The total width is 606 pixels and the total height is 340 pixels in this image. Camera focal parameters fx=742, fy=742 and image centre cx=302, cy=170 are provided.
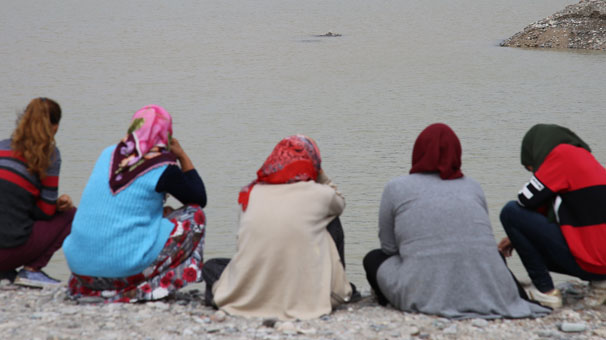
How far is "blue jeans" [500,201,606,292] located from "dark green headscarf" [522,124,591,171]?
0.25 metres

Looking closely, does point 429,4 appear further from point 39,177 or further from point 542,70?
point 39,177

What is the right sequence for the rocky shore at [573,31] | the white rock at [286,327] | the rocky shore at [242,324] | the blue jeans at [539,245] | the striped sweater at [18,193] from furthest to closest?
1. the rocky shore at [573,31]
2. the striped sweater at [18,193]
3. the blue jeans at [539,245]
4. the white rock at [286,327]
5. the rocky shore at [242,324]

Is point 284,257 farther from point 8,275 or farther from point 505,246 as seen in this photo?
point 8,275

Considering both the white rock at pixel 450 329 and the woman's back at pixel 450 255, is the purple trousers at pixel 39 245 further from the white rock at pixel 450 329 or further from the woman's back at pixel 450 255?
the white rock at pixel 450 329

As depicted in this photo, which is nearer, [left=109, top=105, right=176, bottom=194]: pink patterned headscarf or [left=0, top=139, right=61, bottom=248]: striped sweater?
[left=109, top=105, right=176, bottom=194]: pink patterned headscarf

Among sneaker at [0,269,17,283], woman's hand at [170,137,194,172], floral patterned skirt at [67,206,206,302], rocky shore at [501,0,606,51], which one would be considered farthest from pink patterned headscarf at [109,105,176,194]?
rocky shore at [501,0,606,51]

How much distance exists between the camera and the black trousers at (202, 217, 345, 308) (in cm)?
359

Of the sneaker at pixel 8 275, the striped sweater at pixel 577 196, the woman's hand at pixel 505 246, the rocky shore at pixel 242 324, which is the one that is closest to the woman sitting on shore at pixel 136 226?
the rocky shore at pixel 242 324

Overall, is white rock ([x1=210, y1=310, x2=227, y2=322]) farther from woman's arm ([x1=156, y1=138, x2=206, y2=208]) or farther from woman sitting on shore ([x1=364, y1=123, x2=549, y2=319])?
woman sitting on shore ([x1=364, y1=123, x2=549, y2=319])

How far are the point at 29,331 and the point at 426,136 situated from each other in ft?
6.31

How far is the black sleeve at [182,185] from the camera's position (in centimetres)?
352

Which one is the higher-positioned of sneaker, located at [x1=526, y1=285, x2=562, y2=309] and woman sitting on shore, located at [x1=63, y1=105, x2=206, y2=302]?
woman sitting on shore, located at [x1=63, y1=105, x2=206, y2=302]

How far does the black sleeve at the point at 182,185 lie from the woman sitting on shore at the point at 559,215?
153 cm

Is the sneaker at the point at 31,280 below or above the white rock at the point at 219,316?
above
